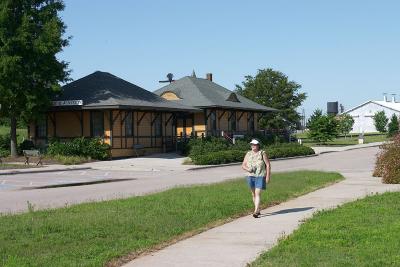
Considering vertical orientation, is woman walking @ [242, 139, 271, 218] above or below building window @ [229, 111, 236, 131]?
below

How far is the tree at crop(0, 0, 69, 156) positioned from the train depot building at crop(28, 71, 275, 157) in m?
2.02

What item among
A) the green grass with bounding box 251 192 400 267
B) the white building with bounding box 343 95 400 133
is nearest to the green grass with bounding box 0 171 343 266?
the green grass with bounding box 251 192 400 267

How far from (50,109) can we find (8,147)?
450 centimetres

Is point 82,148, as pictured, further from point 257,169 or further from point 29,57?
point 257,169

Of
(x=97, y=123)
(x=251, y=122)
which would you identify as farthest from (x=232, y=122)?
(x=97, y=123)

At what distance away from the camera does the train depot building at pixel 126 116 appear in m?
37.7

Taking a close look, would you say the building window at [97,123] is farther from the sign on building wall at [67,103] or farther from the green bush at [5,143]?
the green bush at [5,143]

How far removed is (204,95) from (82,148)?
15.5m

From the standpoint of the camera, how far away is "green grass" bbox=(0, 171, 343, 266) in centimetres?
798

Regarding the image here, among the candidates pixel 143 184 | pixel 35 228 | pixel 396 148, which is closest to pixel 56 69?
pixel 143 184

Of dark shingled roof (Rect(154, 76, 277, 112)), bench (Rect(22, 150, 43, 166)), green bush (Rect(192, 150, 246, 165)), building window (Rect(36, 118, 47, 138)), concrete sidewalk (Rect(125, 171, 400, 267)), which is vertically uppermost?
dark shingled roof (Rect(154, 76, 277, 112))

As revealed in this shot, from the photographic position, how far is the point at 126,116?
38.8m

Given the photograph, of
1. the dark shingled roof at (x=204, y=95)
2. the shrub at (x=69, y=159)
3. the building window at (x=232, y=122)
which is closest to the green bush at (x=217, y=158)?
the shrub at (x=69, y=159)

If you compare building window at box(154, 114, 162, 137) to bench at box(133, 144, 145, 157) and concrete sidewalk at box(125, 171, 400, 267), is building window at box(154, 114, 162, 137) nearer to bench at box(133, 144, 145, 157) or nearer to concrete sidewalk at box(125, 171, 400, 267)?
bench at box(133, 144, 145, 157)
